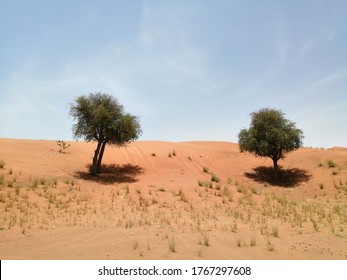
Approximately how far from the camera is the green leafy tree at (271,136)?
2941cm

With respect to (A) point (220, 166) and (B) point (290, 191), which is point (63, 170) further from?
(B) point (290, 191)

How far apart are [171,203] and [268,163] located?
2049 centimetres

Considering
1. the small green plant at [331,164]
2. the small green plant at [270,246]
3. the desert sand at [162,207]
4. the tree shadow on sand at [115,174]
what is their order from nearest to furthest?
the small green plant at [270,246] < the desert sand at [162,207] < the tree shadow on sand at [115,174] < the small green plant at [331,164]

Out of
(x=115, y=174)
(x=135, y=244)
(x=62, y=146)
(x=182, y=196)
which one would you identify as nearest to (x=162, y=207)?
(x=182, y=196)

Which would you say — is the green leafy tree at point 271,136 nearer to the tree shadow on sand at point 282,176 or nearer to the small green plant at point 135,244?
the tree shadow on sand at point 282,176

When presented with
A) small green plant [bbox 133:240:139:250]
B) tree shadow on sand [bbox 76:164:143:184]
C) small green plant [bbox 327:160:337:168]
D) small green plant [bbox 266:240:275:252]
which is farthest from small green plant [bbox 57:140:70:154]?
small green plant [bbox 327:160:337:168]

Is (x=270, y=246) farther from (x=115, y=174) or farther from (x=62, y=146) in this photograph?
(x=62, y=146)

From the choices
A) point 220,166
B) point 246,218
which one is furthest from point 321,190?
point 246,218

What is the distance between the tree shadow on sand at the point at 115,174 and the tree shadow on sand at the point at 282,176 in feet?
36.7

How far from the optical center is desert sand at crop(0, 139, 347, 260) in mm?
9109

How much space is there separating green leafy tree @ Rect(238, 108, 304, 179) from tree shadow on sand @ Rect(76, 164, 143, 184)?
10.8 meters

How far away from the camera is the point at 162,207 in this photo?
16391 millimetres

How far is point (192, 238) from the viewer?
10047 mm

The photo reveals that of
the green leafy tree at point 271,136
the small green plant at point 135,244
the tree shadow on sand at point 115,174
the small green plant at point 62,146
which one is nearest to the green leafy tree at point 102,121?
the tree shadow on sand at point 115,174
